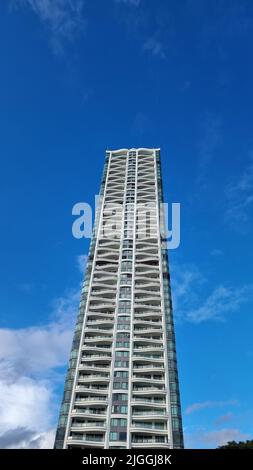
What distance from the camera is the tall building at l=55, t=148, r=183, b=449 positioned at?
264 feet

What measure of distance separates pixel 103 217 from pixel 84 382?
181ft

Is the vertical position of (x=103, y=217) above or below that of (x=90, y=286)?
above

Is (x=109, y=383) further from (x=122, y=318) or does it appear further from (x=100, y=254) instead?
(x=100, y=254)

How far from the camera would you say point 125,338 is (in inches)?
3821

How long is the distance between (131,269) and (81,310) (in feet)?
59.7

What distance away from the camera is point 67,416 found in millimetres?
82125

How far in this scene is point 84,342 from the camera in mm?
96938

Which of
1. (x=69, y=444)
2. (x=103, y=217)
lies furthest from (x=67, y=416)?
(x=103, y=217)

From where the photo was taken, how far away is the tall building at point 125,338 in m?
80.4

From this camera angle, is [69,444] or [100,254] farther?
[100,254]
